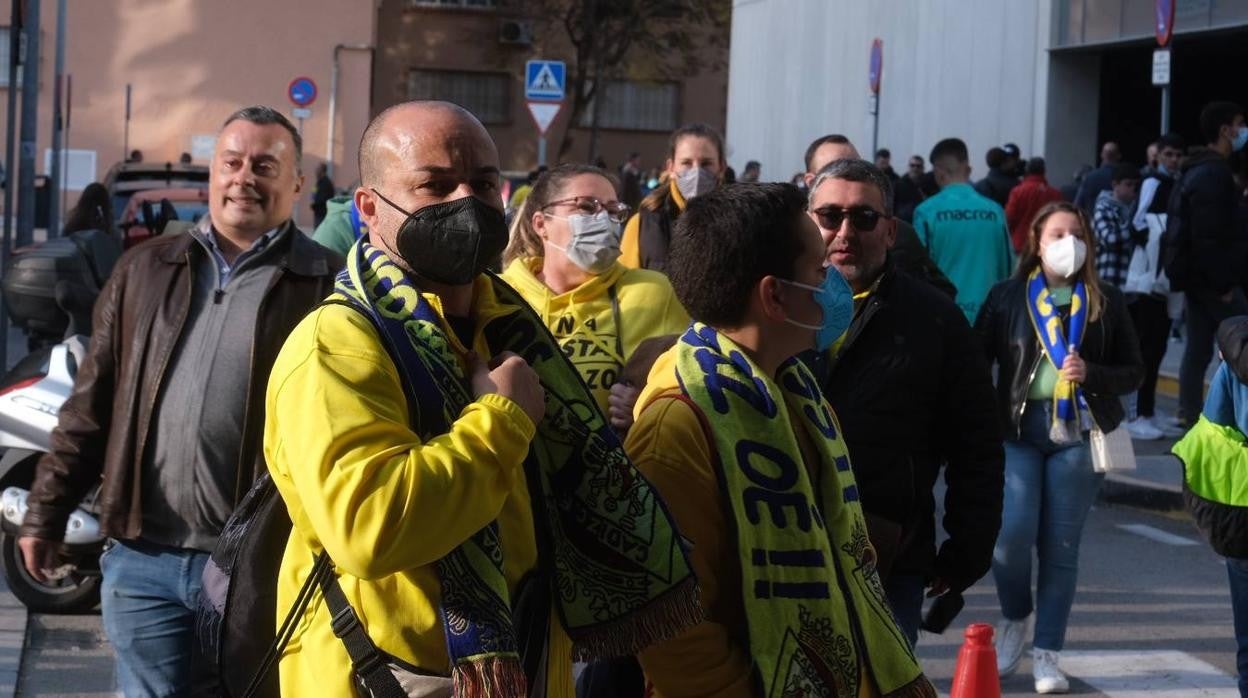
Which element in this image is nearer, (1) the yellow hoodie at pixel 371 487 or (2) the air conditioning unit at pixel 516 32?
(1) the yellow hoodie at pixel 371 487

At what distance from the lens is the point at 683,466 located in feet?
10.6

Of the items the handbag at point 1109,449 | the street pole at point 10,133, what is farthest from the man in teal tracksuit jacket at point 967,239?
the street pole at point 10,133

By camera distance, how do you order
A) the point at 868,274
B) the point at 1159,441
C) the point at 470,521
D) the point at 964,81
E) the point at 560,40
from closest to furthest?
the point at 470,521
the point at 868,274
the point at 1159,441
the point at 964,81
the point at 560,40

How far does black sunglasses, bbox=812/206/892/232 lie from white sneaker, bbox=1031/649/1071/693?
9.76 feet

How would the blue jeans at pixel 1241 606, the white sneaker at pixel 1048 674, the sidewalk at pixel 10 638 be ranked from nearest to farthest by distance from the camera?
the blue jeans at pixel 1241 606, the sidewalk at pixel 10 638, the white sneaker at pixel 1048 674

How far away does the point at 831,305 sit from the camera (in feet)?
11.5

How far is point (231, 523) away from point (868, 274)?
2090mm

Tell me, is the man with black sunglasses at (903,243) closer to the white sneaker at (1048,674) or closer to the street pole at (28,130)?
the white sneaker at (1048,674)

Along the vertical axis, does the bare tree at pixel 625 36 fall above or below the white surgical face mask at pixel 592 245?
above

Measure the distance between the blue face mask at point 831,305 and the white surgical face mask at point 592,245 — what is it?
2.12m

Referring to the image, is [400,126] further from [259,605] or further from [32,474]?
[32,474]

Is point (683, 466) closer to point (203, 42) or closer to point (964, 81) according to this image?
point (964, 81)

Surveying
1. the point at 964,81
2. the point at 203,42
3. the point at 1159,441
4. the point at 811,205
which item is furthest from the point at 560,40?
the point at 811,205

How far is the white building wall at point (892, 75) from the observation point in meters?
25.4
